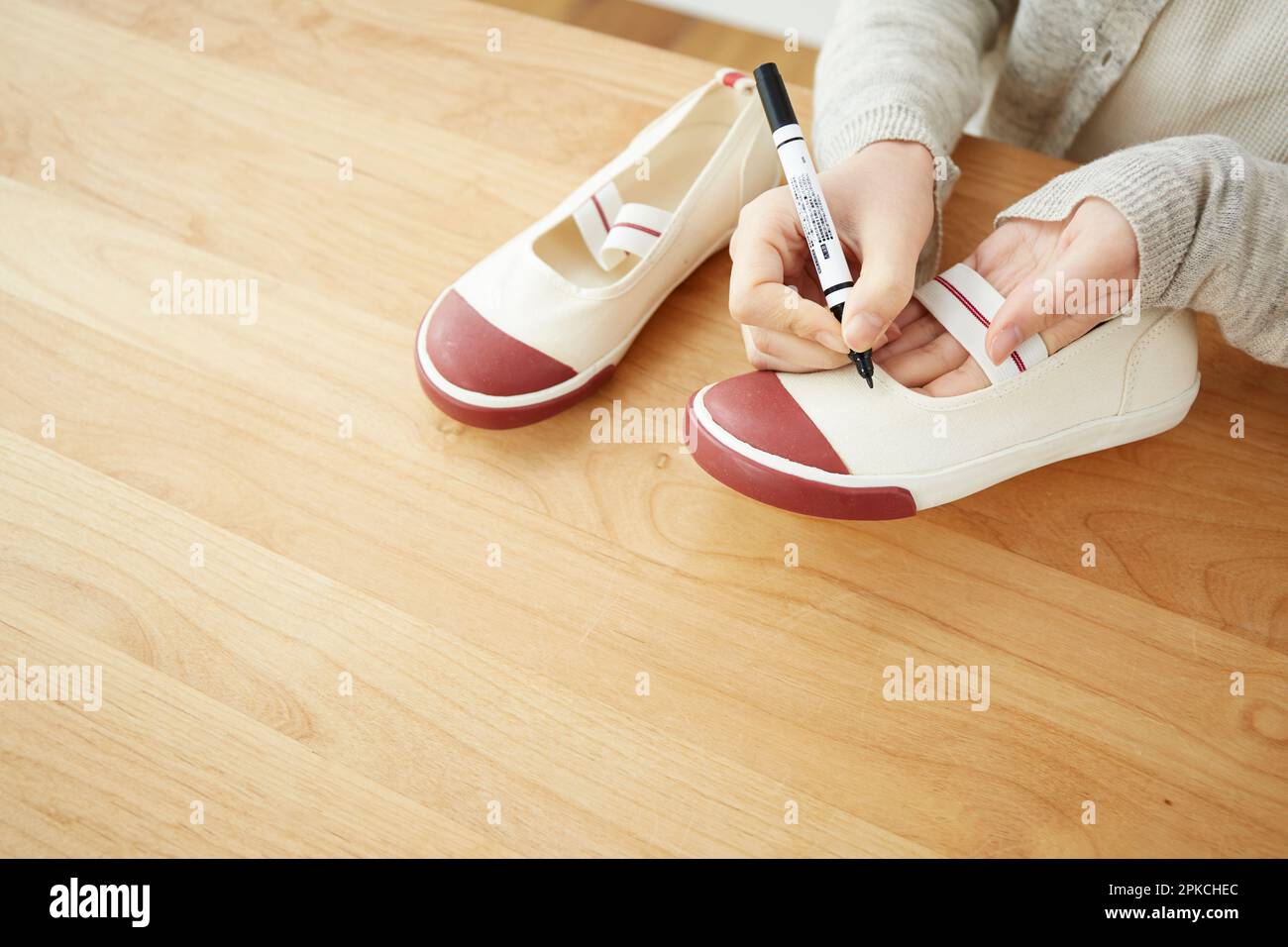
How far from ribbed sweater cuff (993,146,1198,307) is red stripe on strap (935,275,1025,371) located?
8 cm

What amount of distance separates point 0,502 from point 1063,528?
0.75m

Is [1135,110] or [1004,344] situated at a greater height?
[1135,110]

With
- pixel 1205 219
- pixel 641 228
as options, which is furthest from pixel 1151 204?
pixel 641 228

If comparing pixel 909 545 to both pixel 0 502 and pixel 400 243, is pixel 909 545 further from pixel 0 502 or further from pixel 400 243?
pixel 0 502

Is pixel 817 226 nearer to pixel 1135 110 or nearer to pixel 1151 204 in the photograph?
pixel 1151 204

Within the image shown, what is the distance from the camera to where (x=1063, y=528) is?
65 centimetres

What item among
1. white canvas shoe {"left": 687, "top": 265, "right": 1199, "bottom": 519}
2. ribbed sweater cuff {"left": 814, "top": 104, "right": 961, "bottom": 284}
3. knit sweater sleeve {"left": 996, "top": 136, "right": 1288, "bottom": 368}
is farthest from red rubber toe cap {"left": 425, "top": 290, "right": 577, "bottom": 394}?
knit sweater sleeve {"left": 996, "top": 136, "right": 1288, "bottom": 368}

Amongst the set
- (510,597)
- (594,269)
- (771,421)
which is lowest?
(510,597)

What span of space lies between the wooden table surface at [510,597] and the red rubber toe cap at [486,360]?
5cm

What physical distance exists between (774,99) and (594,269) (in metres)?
0.20

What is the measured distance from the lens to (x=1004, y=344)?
0.58m

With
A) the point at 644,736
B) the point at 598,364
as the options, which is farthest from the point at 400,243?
the point at 644,736

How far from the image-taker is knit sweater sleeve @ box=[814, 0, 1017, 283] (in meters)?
0.67

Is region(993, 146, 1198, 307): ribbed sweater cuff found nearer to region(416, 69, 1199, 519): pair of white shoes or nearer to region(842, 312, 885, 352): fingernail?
region(416, 69, 1199, 519): pair of white shoes
